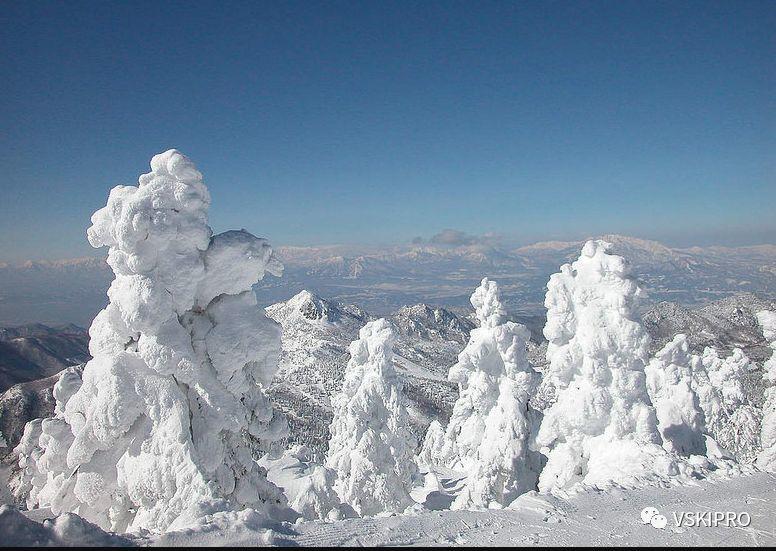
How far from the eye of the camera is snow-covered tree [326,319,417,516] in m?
23.8

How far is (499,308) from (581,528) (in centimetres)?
1984

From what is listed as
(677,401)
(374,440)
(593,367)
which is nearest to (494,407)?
(593,367)

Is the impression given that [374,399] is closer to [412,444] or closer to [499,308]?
[412,444]

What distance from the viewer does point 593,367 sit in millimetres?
22047

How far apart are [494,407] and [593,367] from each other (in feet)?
18.1

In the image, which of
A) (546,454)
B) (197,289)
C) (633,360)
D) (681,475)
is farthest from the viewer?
(546,454)

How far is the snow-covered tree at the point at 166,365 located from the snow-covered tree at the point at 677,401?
21.6m

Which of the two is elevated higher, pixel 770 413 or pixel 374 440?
pixel 374 440

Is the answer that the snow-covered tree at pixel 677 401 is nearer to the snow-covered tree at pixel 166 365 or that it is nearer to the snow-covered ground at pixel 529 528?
the snow-covered ground at pixel 529 528

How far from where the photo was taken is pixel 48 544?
21.4ft

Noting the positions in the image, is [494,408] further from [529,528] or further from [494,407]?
[529,528]

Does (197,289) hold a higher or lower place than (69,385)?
higher

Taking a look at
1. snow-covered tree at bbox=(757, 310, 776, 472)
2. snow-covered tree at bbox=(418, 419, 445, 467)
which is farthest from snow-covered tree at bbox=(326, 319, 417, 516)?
snow-covered tree at bbox=(757, 310, 776, 472)

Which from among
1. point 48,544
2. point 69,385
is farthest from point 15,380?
point 48,544
